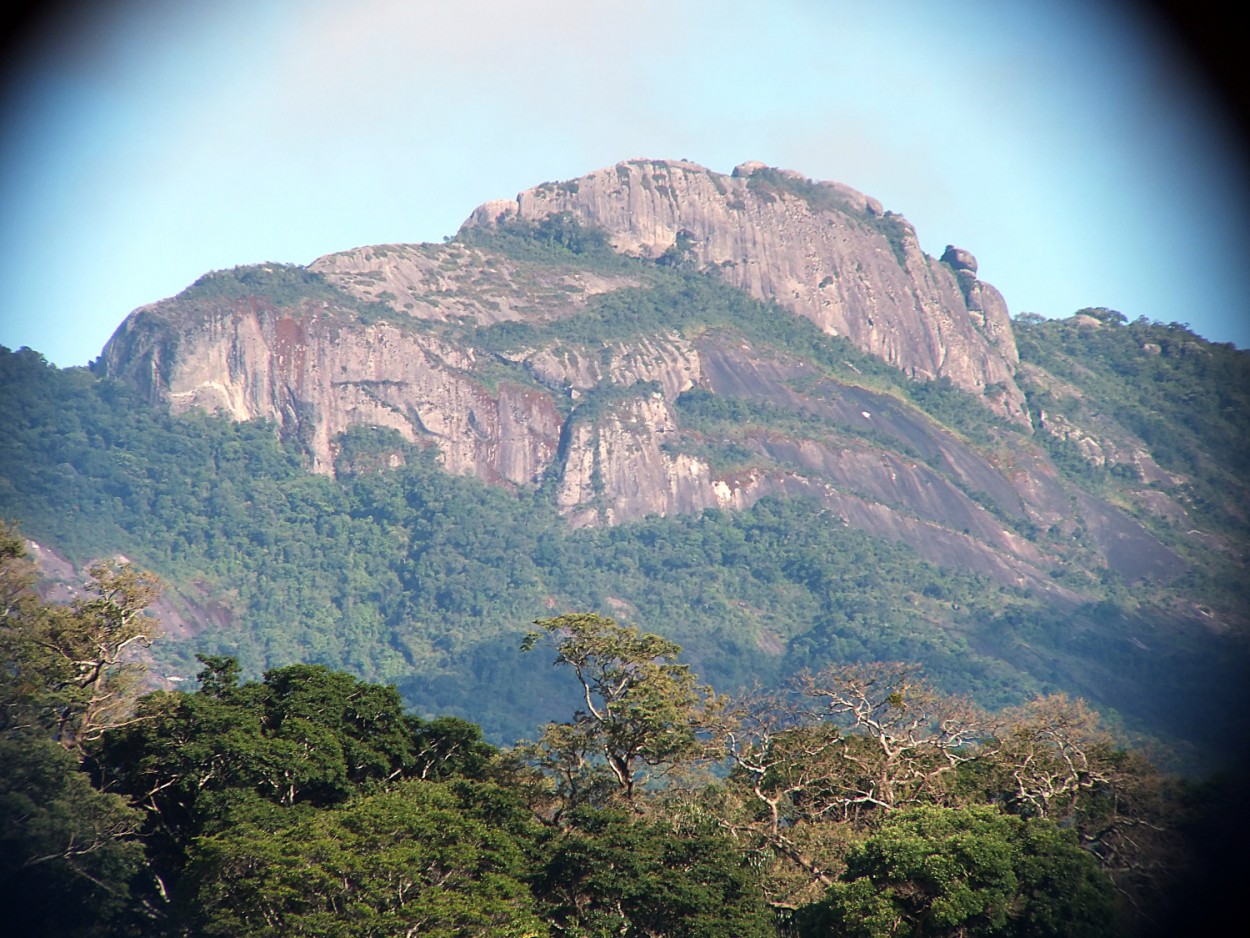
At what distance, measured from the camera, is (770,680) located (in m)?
159

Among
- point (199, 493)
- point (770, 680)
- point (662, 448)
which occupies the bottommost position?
point (770, 680)

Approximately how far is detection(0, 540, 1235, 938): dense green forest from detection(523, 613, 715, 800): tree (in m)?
0.10

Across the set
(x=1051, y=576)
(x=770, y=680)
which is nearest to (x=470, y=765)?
(x=770, y=680)

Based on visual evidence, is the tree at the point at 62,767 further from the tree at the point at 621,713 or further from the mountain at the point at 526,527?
the mountain at the point at 526,527

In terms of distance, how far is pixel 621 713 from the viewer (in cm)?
4494

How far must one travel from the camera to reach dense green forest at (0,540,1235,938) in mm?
34875

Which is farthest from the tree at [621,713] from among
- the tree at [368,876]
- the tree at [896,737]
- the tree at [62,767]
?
the tree at [62,767]

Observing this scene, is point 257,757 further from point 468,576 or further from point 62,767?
point 468,576

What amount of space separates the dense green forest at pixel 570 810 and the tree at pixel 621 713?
10 centimetres

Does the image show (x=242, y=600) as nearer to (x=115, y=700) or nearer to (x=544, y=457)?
(x=544, y=457)

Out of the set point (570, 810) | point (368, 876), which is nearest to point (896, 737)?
point (570, 810)

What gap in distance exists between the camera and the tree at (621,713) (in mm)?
44594

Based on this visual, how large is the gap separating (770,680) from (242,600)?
59391mm

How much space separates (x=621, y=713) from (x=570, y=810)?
3547 mm
